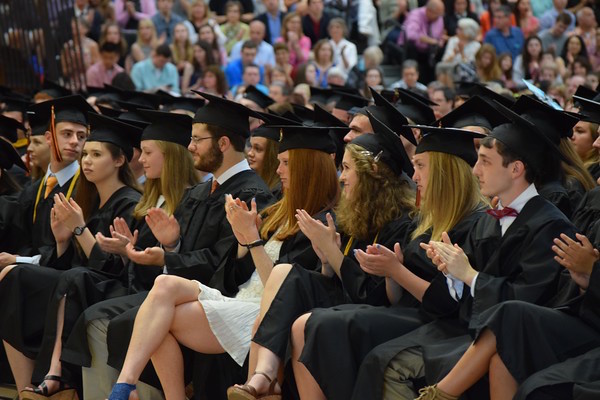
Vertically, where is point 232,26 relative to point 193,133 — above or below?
below

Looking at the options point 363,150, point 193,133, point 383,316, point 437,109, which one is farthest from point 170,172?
point 437,109

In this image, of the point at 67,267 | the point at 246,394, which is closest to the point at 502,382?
the point at 246,394

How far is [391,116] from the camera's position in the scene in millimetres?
6227

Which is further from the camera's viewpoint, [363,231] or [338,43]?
[338,43]

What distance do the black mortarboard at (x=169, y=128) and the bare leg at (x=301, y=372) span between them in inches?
76.6

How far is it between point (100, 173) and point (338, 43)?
7.63 metres

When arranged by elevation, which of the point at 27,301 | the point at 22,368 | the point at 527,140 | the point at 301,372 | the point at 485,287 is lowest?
the point at 22,368

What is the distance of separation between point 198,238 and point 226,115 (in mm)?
790

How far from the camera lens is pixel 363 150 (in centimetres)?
542

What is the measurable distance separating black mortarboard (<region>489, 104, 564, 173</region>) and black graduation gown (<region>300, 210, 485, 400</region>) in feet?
1.38

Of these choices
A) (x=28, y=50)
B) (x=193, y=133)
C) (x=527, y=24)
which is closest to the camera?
(x=193, y=133)

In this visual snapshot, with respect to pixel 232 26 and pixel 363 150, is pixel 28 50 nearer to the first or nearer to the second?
pixel 232 26

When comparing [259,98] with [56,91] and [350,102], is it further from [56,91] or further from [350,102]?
[56,91]

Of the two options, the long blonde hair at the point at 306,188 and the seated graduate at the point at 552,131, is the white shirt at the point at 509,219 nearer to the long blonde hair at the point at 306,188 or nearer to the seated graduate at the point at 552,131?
the seated graduate at the point at 552,131
